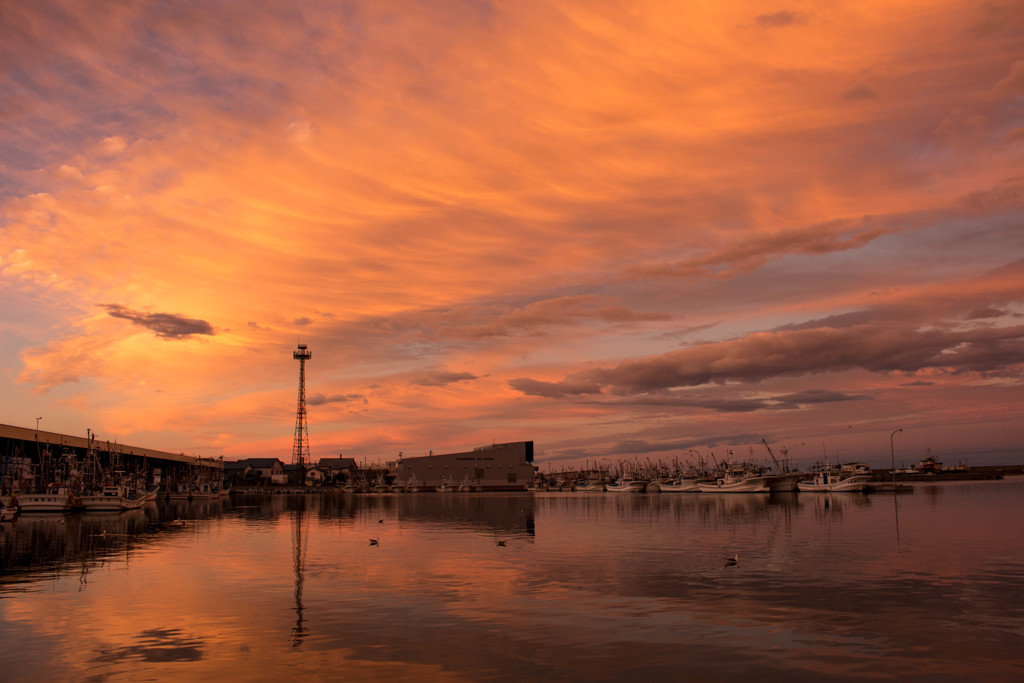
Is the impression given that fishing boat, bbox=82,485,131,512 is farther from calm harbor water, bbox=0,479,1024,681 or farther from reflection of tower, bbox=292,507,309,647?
calm harbor water, bbox=0,479,1024,681

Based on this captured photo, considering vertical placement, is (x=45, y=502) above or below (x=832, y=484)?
above

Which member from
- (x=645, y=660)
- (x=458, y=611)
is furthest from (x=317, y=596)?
(x=645, y=660)

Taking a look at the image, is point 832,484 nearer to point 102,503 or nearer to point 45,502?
point 102,503

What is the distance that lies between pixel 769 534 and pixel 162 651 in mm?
58220

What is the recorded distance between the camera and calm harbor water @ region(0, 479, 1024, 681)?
→ 24.4m

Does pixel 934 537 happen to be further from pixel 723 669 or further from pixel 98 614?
pixel 98 614

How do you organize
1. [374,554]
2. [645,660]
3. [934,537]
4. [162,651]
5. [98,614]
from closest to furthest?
[645,660] → [162,651] → [98,614] → [374,554] → [934,537]

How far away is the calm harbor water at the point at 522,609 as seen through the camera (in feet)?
80.0

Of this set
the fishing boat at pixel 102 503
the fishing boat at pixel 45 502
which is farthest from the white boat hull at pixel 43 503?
the fishing boat at pixel 102 503

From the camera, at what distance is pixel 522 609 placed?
3388cm

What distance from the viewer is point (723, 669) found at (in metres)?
23.7

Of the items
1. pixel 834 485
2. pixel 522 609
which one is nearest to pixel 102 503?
pixel 522 609

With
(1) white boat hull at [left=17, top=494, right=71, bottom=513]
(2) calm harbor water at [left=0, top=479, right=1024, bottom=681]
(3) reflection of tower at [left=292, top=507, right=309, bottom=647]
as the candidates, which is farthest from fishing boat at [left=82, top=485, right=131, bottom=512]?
(2) calm harbor water at [left=0, top=479, right=1024, bottom=681]

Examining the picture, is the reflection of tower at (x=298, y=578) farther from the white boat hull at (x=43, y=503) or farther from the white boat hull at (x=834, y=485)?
the white boat hull at (x=834, y=485)
